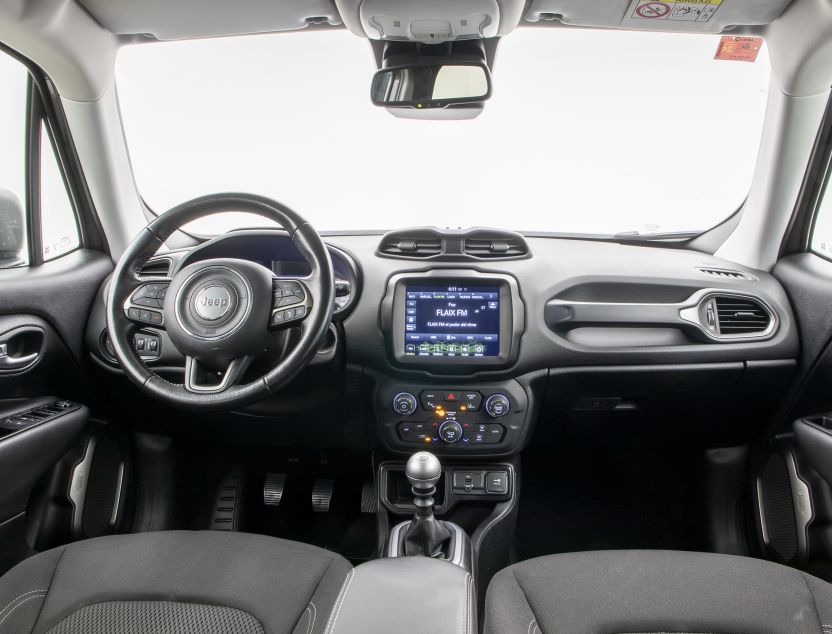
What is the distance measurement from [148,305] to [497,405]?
45.5 inches

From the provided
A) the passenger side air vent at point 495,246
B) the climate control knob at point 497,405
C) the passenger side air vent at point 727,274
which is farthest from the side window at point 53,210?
the passenger side air vent at point 727,274

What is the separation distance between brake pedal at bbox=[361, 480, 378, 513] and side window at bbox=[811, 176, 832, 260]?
1975 mm

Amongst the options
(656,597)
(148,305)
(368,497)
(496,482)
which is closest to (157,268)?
(148,305)

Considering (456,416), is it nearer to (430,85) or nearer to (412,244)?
(412,244)

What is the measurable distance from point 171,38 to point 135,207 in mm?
705

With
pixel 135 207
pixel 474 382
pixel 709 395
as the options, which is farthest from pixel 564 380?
pixel 135 207

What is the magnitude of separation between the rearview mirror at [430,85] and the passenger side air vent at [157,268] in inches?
37.7

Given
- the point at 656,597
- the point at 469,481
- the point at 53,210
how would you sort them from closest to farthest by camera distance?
the point at 656,597
the point at 469,481
the point at 53,210

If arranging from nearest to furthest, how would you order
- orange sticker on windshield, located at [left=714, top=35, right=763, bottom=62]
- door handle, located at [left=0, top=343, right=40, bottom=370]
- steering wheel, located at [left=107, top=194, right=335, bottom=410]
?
steering wheel, located at [left=107, top=194, right=335, bottom=410]
door handle, located at [left=0, top=343, right=40, bottom=370]
orange sticker on windshield, located at [left=714, top=35, right=763, bottom=62]

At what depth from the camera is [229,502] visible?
253cm

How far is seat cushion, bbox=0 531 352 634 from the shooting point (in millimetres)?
1249

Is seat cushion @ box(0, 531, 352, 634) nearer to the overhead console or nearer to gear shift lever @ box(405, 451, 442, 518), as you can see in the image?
gear shift lever @ box(405, 451, 442, 518)

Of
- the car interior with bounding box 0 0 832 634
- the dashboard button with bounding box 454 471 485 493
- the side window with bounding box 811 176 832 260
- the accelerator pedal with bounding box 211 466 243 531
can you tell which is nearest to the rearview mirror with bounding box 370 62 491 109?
the car interior with bounding box 0 0 832 634

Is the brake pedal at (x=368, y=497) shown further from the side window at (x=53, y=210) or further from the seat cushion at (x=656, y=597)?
the side window at (x=53, y=210)
